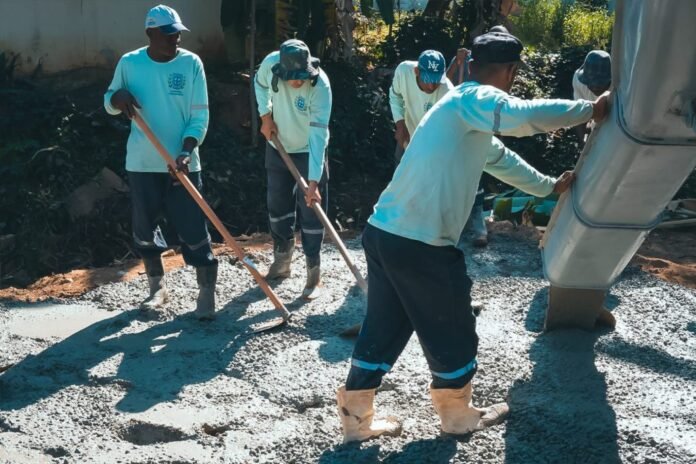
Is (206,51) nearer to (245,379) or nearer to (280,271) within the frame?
(280,271)

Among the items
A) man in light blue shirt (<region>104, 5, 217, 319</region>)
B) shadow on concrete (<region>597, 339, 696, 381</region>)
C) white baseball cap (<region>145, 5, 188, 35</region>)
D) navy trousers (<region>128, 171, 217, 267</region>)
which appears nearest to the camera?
shadow on concrete (<region>597, 339, 696, 381</region>)

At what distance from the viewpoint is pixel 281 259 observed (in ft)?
23.6

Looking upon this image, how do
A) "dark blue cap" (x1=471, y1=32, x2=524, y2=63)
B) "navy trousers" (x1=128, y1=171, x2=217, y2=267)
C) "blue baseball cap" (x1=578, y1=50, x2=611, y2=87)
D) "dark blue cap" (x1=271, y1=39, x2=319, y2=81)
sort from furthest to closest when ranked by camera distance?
"blue baseball cap" (x1=578, y1=50, x2=611, y2=87) < "dark blue cap" (x1=271, y1=39, x2=319, y2=81) < "navy trousers" (x1=128, y1=171, x2=217, y2=267) < "dark blue cap" (x1=471, y1=32, x2=524, y2=63)

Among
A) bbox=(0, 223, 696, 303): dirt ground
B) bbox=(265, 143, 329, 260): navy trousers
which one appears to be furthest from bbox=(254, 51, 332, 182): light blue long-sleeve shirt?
bbox=(0, 223, 696, 303): dirt ground

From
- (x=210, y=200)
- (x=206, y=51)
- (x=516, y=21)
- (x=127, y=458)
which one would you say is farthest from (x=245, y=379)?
(x=516, y=21)

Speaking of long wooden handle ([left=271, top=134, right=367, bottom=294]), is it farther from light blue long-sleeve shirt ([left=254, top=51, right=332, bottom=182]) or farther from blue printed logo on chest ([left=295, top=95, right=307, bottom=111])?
blue printed logo on chest ([left=295, top=95, right=307, bottom=111])

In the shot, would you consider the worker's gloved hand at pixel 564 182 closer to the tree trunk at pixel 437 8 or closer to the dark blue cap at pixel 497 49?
the dark blue cap at pixel 497 49

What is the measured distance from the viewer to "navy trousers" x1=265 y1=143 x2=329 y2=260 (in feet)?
22.5

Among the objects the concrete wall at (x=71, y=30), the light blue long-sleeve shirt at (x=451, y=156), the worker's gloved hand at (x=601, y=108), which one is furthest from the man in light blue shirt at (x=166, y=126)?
the concrete wall at (x=71, y=30)

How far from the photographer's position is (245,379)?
18.0 ft

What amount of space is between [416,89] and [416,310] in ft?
11.2

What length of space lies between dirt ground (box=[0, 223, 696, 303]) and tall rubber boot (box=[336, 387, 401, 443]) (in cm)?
316

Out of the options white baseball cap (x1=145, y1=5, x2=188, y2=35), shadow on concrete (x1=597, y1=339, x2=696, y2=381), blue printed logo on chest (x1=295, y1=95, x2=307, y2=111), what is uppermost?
white baseball cap (x1=145, y1=5, x2=188, y2=35)

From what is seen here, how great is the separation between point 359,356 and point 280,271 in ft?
9.07
